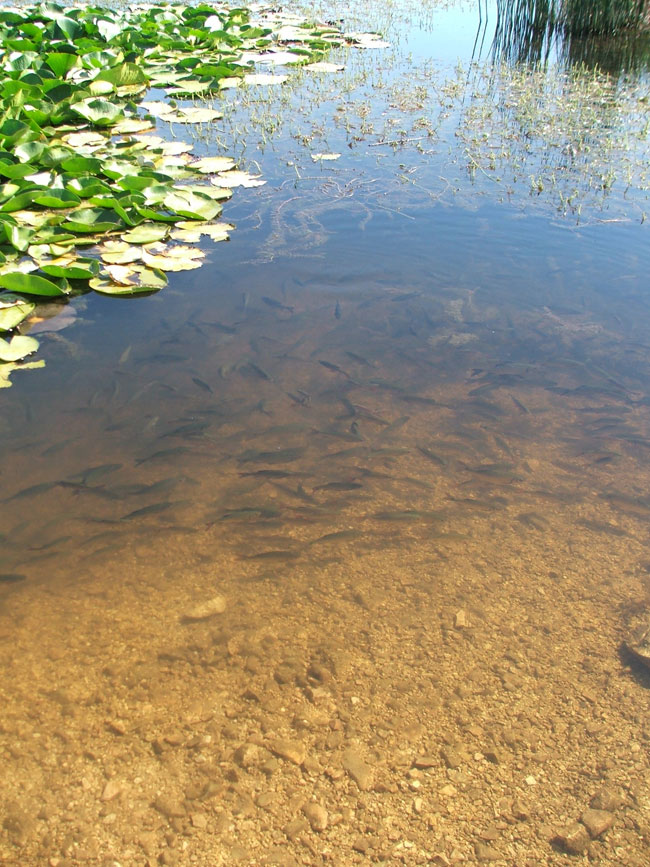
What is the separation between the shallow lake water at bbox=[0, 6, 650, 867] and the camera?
7.18 ft

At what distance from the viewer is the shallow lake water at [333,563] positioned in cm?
Answer: 219

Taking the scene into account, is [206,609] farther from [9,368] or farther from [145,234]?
[145,234]

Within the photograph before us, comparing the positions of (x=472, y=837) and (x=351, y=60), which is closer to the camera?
(x=472, y=837)

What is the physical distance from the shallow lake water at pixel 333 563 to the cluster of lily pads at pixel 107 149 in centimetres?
30

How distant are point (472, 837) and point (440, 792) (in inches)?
6.4

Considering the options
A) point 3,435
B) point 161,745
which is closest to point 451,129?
point 3,435

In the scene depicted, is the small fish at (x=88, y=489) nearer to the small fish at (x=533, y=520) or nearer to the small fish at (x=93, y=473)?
the small fish at (x=93, y=473)

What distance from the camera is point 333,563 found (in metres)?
3.08

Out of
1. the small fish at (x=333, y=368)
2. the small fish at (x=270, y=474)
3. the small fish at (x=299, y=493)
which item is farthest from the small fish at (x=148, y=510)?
the small fish at (x=333, y=368)

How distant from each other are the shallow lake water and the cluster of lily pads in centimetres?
30

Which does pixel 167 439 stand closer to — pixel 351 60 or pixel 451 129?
pixel 451 129

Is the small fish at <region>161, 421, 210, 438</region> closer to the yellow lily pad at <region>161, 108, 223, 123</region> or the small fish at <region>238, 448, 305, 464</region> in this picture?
the small fish at <region>238, 448, 305, 464</region>

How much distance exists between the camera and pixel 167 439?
372 centimetres

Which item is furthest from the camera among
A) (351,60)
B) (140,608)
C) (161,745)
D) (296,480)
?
(351,60)
